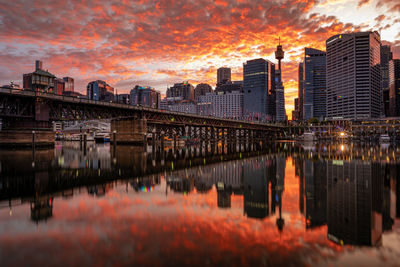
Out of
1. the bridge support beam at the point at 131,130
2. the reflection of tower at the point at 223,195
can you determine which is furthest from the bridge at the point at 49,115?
the reflection of tower at the point at 223,195

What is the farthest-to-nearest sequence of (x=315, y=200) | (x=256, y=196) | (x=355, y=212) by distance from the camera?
(x=256, y=196) → (x=315, y=200) → (x=355, y=212)

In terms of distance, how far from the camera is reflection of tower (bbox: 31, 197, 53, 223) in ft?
36.2

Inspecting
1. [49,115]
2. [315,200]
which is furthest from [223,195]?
[49,115]

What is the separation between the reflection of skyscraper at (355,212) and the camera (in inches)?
335

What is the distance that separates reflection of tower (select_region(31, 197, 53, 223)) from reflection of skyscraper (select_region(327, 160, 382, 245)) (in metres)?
11.3

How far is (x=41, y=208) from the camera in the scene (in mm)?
12297

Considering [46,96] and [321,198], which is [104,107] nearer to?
[46,96]

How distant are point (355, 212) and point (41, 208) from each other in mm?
14199

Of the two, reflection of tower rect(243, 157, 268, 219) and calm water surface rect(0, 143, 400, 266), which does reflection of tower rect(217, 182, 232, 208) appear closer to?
calm water surface rect(0, 143, 400, 266)

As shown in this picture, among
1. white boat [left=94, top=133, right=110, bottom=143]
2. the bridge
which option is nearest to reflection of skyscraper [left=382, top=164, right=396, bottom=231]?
the bridge

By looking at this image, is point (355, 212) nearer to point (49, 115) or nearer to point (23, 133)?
point (49, 115)

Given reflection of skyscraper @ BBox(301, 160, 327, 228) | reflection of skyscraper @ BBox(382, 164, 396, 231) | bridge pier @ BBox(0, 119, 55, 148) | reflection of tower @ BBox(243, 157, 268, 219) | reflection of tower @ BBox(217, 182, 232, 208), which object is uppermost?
bridge pier @ BBox(0, 119, 55, 148)

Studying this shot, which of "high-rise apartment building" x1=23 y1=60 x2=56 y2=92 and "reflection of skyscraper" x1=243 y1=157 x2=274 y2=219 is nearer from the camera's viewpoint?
"reflection of skyscraper" x1=243 y1=157 x2=274 y2=219

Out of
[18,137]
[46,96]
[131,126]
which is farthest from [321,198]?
[131,126]
